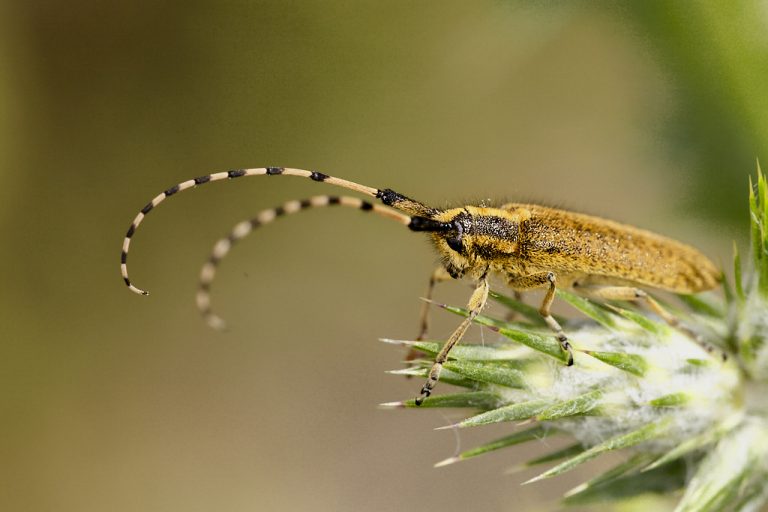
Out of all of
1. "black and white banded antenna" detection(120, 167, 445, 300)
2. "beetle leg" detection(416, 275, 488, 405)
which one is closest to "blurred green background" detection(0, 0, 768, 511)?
"black and white banded antenna" detection(120, 167, 445, 300)

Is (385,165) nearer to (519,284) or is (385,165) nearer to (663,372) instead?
(519,284)

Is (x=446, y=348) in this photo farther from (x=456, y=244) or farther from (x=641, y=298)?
(x=641, y=298)

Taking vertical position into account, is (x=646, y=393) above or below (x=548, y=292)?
below

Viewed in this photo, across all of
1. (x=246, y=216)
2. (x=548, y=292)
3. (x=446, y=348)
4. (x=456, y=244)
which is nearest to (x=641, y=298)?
(x=548, y=292)

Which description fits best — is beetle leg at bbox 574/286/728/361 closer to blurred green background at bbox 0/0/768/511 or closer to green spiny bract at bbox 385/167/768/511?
green spiny bract at bbox 385/167/768/511

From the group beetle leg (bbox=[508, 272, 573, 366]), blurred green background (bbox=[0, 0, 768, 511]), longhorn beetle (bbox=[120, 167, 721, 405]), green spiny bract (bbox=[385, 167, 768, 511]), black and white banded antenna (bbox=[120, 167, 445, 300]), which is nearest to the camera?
green spiny bract (bbox=[385, 167, 768, 511])
